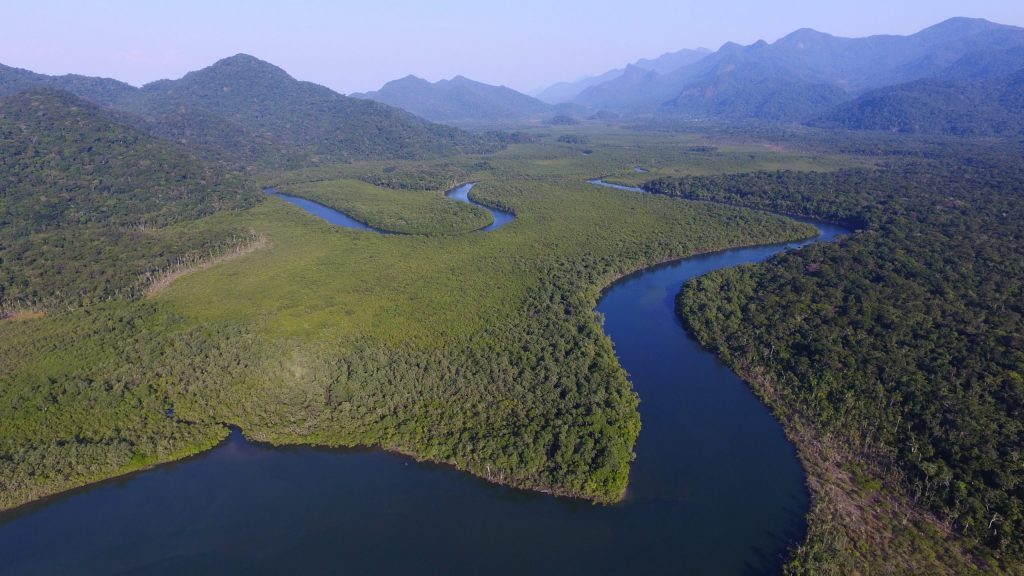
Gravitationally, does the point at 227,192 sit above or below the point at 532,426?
above

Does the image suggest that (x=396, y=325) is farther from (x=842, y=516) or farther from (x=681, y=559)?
(x=842, y=516)

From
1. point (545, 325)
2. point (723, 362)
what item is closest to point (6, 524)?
point (545, 325)

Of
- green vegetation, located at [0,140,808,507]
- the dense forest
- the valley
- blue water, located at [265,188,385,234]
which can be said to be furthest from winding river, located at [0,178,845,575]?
blue water, located at [265,188,385,234]

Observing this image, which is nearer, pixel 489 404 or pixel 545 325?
pixel 489 404

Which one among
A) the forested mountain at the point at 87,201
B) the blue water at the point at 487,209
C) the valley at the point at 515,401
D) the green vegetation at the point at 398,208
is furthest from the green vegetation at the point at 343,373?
the blue water at the point at 487,209

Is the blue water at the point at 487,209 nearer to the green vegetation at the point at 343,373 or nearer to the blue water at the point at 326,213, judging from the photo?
the blue water at the point at 326,213

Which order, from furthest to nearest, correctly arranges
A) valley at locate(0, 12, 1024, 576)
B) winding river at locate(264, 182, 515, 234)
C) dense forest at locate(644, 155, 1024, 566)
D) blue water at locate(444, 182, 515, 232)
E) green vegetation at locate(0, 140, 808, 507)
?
winding river at locate(264, 182, 515, 234), blue water at locate(444, 182, 515, 232), green vegetation at locate(0, 140, 808, 507), dense forest at locate(644, 155, 1024, 566), valley at locate(0, 12, 1024, 576)

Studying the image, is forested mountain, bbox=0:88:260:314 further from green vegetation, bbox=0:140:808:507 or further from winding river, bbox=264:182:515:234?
winding river, bbox=264:182:515:234
